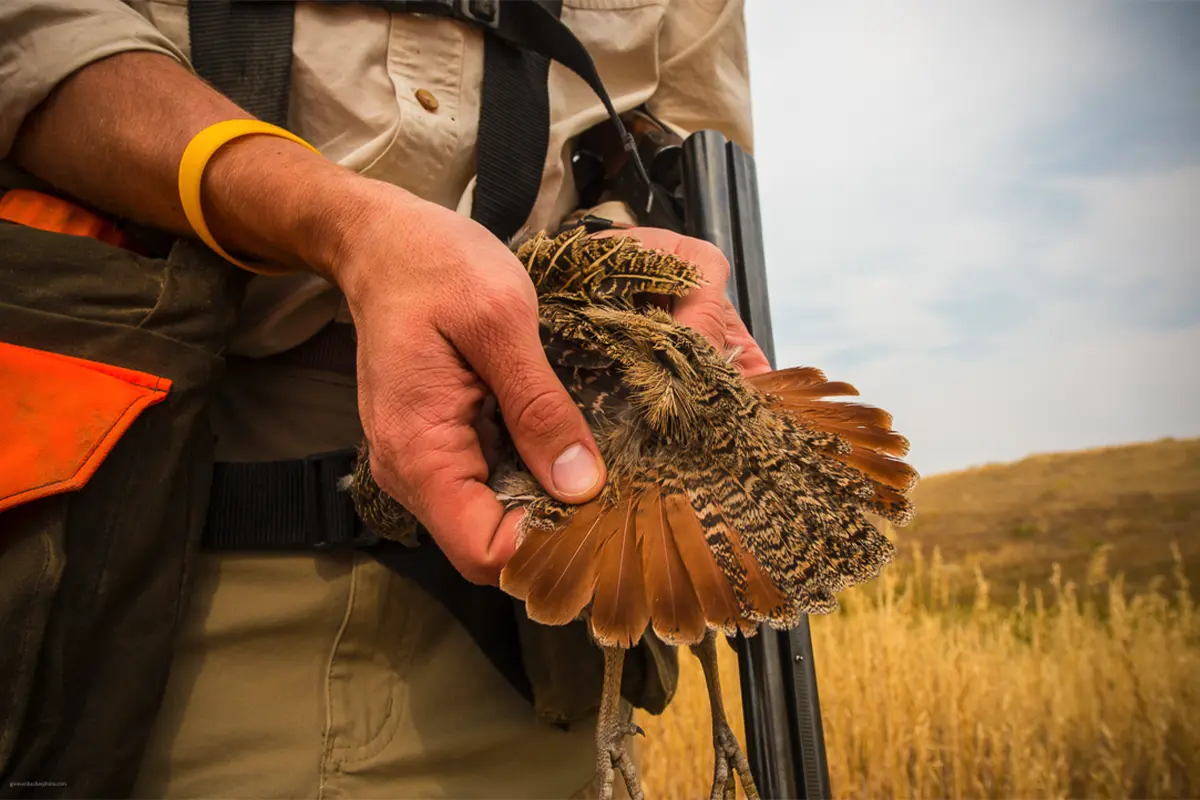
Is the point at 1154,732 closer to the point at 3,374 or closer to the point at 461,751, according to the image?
the point at 461,751

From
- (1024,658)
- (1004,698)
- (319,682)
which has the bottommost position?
(1004,698)

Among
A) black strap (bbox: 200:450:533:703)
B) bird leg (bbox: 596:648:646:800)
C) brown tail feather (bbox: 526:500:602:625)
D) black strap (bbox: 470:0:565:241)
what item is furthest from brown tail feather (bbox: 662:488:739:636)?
black strap (bbox: 470:0:565:241)

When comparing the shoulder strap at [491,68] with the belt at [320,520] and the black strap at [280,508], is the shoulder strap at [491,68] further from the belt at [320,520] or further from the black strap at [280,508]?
the black strap at [280,508]

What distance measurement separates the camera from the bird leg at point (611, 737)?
1.25m

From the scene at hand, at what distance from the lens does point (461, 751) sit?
60.5 inches

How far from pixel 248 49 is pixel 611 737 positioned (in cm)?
155

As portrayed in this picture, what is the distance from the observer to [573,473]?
3.66 ft

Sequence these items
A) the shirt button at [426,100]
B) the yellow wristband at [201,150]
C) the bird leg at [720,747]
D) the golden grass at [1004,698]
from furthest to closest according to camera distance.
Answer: the golden grass at [1004,698], the shirt button at [426,100], the bird leg at [720,747], the yellow wristband at [201,150]

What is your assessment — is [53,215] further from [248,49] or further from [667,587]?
[667,587]

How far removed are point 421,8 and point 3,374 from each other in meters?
1.07

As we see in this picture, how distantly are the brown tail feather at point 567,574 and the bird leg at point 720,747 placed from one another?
41 cm

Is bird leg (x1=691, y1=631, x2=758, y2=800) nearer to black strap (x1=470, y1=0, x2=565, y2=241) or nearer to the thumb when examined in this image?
the thumb

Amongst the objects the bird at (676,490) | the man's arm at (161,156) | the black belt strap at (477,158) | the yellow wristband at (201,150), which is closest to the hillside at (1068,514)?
the bird at (676,490)

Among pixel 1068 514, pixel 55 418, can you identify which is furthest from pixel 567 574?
pixel 1068 514
